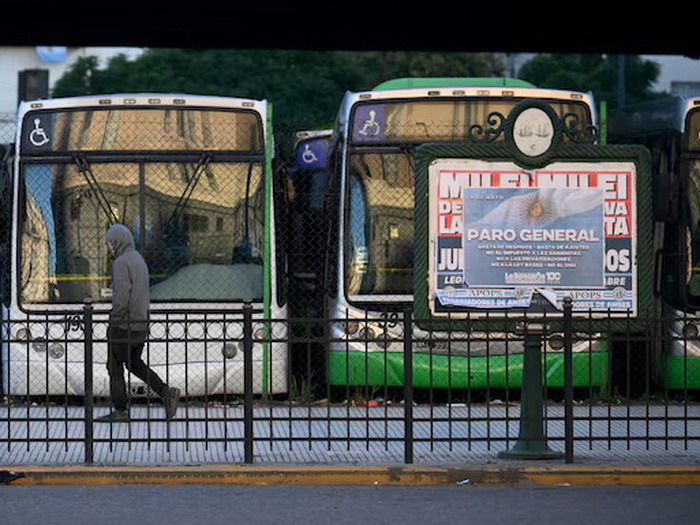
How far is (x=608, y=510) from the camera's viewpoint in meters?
9.41

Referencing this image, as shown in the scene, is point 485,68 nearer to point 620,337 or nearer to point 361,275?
point 361,275

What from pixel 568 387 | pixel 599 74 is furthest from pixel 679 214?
pixel 599 74

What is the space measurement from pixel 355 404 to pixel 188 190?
3.97 m

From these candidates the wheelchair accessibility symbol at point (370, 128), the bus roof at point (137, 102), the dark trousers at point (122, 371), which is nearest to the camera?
the dark trousers at point (122, 371)

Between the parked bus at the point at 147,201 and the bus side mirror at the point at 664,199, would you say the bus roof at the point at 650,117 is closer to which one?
the bus side mirror at the point at 664,199

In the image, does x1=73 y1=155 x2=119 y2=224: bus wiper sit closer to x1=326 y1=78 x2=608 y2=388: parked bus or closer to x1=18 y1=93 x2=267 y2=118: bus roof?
x1=18 y1=93 x2=267 y2=118: bus roof

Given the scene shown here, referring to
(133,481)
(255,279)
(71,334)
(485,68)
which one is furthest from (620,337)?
(485,68)

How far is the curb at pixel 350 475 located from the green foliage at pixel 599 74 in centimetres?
2971

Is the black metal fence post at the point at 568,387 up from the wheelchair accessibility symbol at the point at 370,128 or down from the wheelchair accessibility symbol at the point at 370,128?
down

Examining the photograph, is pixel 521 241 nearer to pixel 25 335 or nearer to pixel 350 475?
pixel 350 475

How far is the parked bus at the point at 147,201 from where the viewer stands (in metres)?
15.2

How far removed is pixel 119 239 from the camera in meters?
13.2

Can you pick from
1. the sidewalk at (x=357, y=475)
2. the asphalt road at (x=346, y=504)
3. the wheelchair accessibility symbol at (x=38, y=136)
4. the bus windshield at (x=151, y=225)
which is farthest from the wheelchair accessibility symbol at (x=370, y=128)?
the asphalt road at (x=346, y=504)

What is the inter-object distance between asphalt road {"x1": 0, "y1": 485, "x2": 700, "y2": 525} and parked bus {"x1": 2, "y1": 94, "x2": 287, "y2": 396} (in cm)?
502
